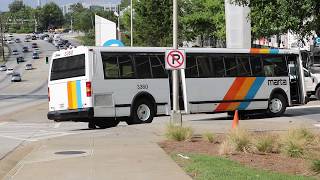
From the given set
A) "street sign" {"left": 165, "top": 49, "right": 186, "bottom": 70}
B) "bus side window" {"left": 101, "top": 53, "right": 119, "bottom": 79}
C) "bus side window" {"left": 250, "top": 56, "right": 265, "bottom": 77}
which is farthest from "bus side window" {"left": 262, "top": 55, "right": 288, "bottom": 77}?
"street sign" {"left": 165, "top": 49, "right": 186, "bottom": 70}

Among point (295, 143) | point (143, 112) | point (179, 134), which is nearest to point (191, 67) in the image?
point (143, 112)

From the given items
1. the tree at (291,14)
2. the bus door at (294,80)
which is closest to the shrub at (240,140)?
the tree at (291,14)

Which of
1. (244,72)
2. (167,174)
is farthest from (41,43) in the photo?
(167,174)

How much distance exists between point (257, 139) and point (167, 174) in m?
3.51

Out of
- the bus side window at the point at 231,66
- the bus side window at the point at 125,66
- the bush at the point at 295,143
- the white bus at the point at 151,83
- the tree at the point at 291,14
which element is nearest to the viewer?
the tree at the point at 291,14

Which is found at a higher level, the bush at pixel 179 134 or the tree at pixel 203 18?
the tree at pixel 203 18

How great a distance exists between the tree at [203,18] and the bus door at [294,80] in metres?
24.0

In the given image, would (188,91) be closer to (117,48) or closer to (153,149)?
(117,48)

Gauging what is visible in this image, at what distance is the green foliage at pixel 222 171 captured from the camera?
8.84m

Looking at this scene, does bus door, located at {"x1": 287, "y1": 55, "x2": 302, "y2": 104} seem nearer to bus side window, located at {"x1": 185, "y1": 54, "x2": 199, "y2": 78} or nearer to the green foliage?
bus side window, located at {"x1": 185, "y1": 54, "x2": 199, "y2": 78}

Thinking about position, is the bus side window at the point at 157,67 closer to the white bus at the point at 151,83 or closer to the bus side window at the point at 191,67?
the white bus at the point at 151,83

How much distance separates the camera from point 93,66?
63.2 ft

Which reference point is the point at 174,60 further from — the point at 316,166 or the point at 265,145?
the point at 316,166

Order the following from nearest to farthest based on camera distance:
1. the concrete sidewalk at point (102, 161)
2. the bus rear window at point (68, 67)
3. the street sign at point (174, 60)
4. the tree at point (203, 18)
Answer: the concrete sidewalk at point (102, 161), the street sign at point (174, 60), the bus rear window at point (68, 67), the tree at point (203, 18)
